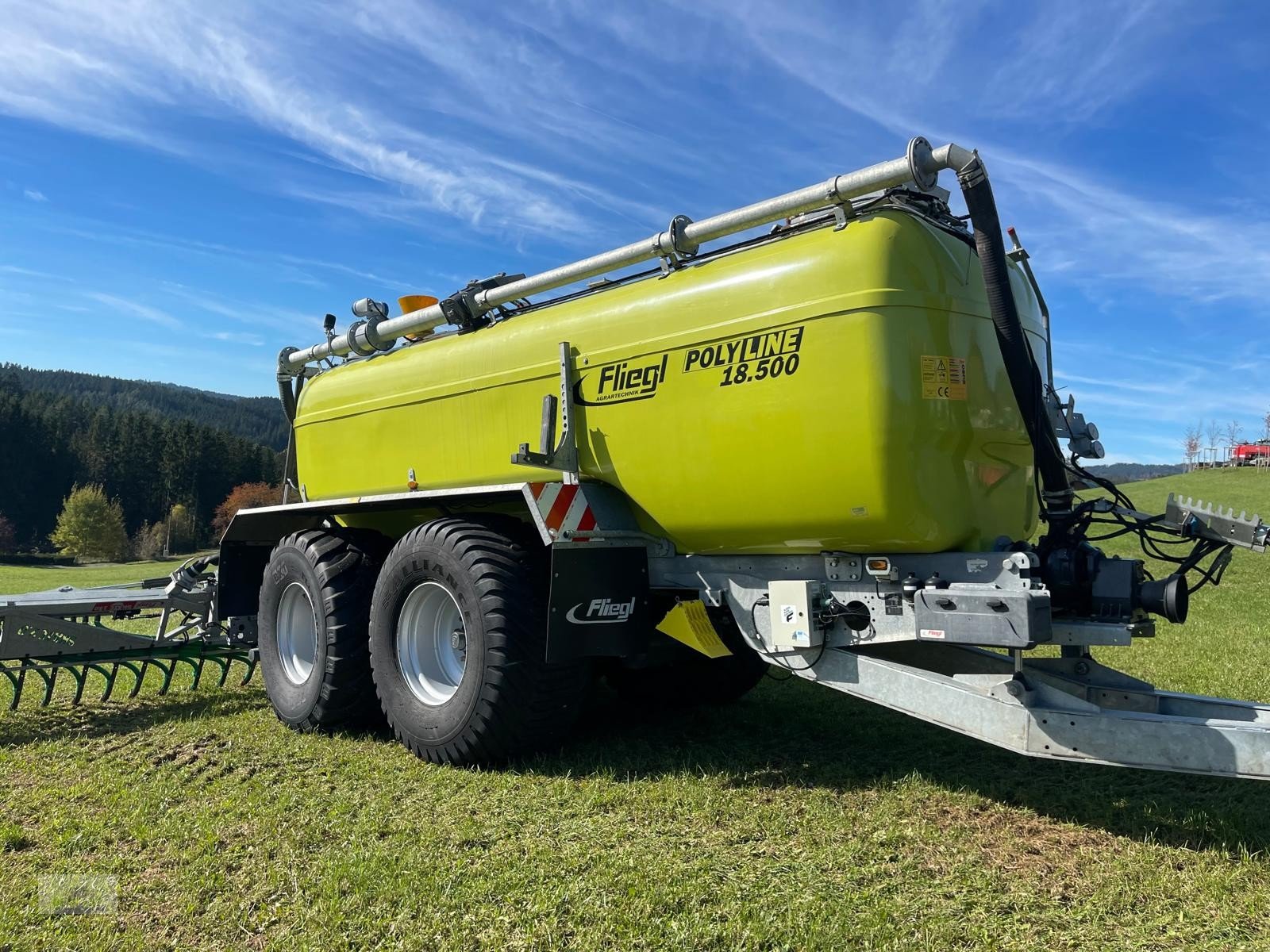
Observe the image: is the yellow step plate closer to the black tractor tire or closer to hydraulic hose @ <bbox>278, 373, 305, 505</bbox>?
the black tractor tire

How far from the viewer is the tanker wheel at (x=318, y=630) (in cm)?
574

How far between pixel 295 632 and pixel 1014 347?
5136 mm

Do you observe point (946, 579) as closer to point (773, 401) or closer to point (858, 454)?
point (858, 454)

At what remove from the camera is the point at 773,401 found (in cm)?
415

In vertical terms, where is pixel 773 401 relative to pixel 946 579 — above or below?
above

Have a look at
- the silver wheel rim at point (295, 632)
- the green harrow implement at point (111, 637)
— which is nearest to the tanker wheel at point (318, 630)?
the silver wheel rim at point (295, 632)

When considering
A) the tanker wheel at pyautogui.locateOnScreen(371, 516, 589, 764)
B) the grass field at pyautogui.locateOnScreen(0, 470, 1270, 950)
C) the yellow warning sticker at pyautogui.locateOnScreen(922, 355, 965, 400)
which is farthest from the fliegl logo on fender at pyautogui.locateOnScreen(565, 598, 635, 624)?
the yellow warning sticker at pyautogui.locateOnScreen(922, 355, 965, 400)

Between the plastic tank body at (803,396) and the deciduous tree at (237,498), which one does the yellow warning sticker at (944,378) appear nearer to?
the plastic tank body at (803,396)

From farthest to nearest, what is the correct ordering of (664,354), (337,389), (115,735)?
(337,389), (115,735), (664,354)

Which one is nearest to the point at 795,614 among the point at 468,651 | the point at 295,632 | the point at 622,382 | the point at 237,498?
the point at 622,382

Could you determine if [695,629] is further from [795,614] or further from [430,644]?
[430,644]

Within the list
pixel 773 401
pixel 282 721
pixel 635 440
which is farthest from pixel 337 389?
pixel 773 401

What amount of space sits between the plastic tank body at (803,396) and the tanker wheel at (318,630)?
145 cm

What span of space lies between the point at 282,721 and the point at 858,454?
4.41 meters
